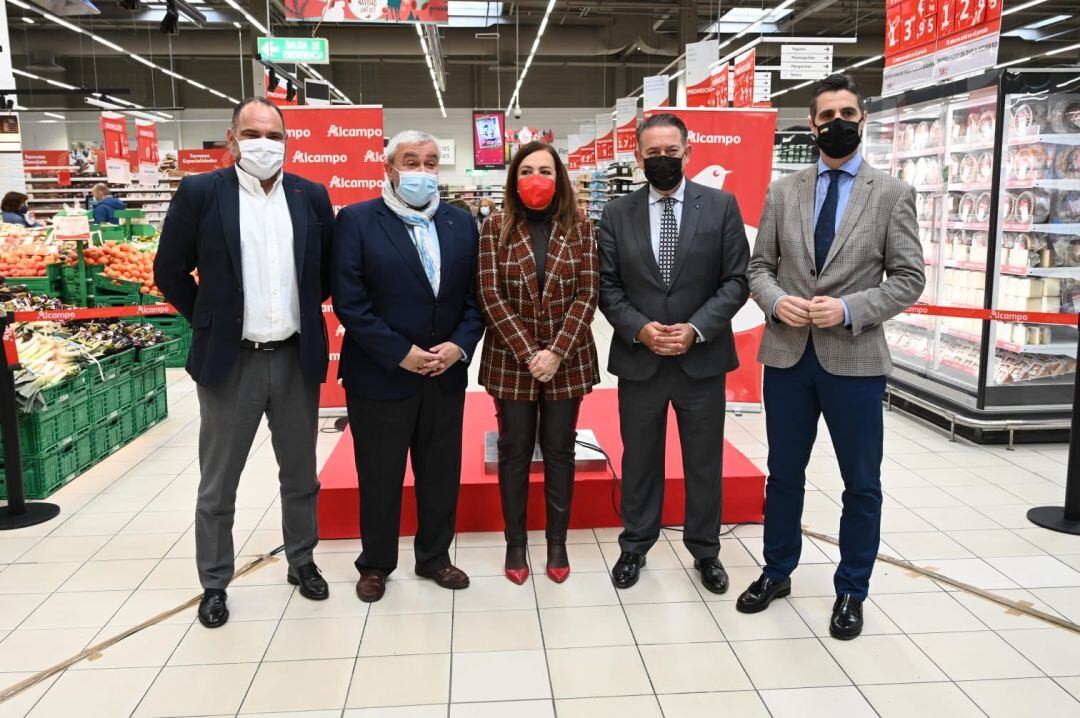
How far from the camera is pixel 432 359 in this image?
2.86m

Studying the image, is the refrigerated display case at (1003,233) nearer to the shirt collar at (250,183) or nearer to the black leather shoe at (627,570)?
the black leather shoe at (627,570)

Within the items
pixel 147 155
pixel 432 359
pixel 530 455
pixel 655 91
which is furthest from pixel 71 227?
pixel 147 155

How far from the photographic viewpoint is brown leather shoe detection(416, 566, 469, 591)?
3172 mm

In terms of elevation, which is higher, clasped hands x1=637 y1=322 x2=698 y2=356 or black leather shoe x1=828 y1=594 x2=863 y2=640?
clasped hands x1=637 y1=322 x2=698 y2=356

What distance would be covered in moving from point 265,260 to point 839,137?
1.96 m

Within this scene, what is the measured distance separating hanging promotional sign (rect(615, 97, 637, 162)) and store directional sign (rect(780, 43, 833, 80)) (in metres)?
3.76

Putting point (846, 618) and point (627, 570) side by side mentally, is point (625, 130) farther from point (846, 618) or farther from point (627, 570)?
point (846, 618)

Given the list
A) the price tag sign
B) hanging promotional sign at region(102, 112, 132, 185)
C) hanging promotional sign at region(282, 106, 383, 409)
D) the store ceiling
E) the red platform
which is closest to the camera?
the red platform

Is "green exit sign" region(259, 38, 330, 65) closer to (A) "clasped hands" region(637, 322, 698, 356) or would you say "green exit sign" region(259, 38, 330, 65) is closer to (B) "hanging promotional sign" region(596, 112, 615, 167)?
(B) "hanging promotional sign" region(596, 112, 615, 167)

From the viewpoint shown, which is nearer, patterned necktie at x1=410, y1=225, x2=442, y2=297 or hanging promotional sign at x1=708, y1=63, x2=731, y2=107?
patterned necktie at x1=410, y1=225, x2=442, y2=297

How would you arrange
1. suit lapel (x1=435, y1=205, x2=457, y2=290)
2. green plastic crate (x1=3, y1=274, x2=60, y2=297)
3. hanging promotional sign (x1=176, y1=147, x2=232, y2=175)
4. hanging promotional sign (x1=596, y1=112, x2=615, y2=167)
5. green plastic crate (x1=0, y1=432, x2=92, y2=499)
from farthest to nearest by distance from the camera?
hanging promotional sign (x1=176, y1=147, x2=232, y2=175)
hanging promotional sign (x1=596, y1=112, x2=615, y2=167)
green plastic crate (x1=3, y1=274, x2=60, y2=297)
green plastic crate (x1=0, y1=432, x2=92, y2=499)
suit lapel (x1=435, y1=205, x2=457, y2=290)

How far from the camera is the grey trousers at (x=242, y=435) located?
2.84 metres

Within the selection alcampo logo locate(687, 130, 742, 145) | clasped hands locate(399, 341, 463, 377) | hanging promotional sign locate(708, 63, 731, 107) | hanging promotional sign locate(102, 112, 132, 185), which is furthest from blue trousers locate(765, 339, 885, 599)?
hanging promotional sign locate(102, 112, 132, 185)

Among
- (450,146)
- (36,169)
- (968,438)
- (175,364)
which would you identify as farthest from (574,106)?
(968,438)
